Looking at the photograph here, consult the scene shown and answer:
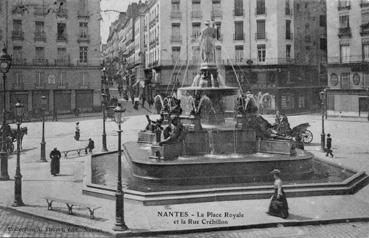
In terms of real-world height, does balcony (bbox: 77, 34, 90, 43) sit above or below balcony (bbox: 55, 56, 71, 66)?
above

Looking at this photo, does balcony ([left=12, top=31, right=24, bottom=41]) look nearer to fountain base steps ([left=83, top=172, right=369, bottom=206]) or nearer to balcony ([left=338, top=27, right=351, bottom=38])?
balcony ([left=338, top=27, right=351, bottom=38])

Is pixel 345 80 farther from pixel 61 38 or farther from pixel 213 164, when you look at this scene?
pixel 213 164

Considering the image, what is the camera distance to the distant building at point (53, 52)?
5228cm

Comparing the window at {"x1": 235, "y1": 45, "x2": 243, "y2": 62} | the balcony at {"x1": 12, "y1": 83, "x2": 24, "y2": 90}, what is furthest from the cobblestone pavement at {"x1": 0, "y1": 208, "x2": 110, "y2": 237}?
the window at {"x1": 235, "y1": 45, "x2": 243, "y2": 62}

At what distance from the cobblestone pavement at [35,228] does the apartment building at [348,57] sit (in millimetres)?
40123

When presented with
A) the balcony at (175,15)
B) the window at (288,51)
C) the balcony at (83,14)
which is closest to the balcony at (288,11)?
the window at (288,51)

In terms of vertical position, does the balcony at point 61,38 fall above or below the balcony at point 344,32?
above

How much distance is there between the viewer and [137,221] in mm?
12297

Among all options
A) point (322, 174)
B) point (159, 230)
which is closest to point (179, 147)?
point (322, 174)

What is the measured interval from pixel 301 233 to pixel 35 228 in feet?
22.3

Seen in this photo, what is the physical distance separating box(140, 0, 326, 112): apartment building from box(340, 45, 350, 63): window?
694cm

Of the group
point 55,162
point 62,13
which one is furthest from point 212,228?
point 62,13

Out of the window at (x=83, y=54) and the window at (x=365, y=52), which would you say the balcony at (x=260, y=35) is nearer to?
the window at (x=365, y=52)

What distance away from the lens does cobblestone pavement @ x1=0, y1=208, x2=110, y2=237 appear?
11406mm
